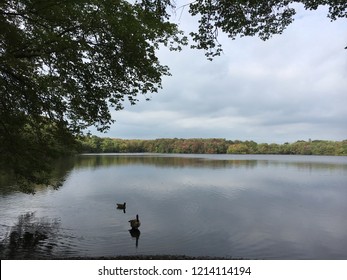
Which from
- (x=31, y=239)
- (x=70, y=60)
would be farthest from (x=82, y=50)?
(x=31, y=239)

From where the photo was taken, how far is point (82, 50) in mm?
10664

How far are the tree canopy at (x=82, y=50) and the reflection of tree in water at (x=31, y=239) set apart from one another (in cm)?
561

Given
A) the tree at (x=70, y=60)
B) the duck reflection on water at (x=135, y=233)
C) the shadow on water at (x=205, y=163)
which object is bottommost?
the duck reflection on water at (x=135, y=233)

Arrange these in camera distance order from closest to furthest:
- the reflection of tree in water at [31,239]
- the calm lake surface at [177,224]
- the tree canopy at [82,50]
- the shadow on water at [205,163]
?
the tree canopy at [82,50] < the reflection of tree in water at [31,239] < the calm lake surface at [177,224] < the shadow on water at [205,163]

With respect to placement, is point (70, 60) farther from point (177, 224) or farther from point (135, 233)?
point (177, 224)

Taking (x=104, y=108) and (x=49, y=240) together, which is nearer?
(x=104, y=108)

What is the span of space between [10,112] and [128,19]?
6403 mm

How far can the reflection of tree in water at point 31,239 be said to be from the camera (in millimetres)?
16345

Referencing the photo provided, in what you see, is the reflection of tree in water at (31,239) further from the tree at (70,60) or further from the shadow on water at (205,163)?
the shadow on water at (205,163)

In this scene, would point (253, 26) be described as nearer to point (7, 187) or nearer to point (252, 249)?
point (252, 249)

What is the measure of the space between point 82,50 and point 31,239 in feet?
45.8

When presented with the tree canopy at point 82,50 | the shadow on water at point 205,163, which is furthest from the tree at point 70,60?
the shadow on water at point 205,163
